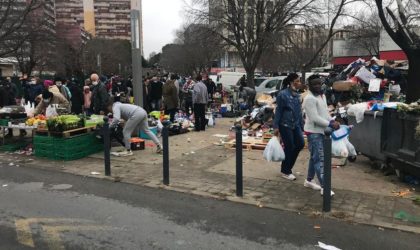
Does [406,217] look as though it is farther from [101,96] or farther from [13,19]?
[13,19]

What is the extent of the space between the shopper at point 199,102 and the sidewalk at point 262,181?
2697 mm

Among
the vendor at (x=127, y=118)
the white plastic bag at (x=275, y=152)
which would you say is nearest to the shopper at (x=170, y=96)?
the vendor at (x=127, y=118)

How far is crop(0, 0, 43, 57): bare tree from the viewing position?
94.4 feet

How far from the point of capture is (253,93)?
1872 centimetres

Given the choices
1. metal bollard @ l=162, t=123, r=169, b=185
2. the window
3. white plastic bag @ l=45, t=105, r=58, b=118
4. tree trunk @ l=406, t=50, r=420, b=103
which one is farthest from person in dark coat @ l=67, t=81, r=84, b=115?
the window

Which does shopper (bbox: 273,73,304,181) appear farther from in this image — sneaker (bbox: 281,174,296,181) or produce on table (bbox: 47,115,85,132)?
produce on table (bbox: 47,115,85,132)

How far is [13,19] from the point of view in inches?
1164

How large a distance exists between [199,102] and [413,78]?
6.85m

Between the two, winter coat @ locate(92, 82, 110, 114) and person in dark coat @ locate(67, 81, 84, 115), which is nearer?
winter coat @ locate(92, 82, 110, 114)

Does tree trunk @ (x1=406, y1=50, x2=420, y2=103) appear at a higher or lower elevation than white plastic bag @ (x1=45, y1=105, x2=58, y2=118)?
higher

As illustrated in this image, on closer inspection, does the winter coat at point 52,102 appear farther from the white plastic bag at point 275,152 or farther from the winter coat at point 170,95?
the white plastic bag at point 275,152

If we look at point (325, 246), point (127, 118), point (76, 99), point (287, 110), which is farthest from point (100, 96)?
point (325, 246)

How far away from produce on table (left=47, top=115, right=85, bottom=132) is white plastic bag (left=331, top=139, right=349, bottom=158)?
556 centimetres

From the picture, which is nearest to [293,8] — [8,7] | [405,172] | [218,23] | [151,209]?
[218,23]
